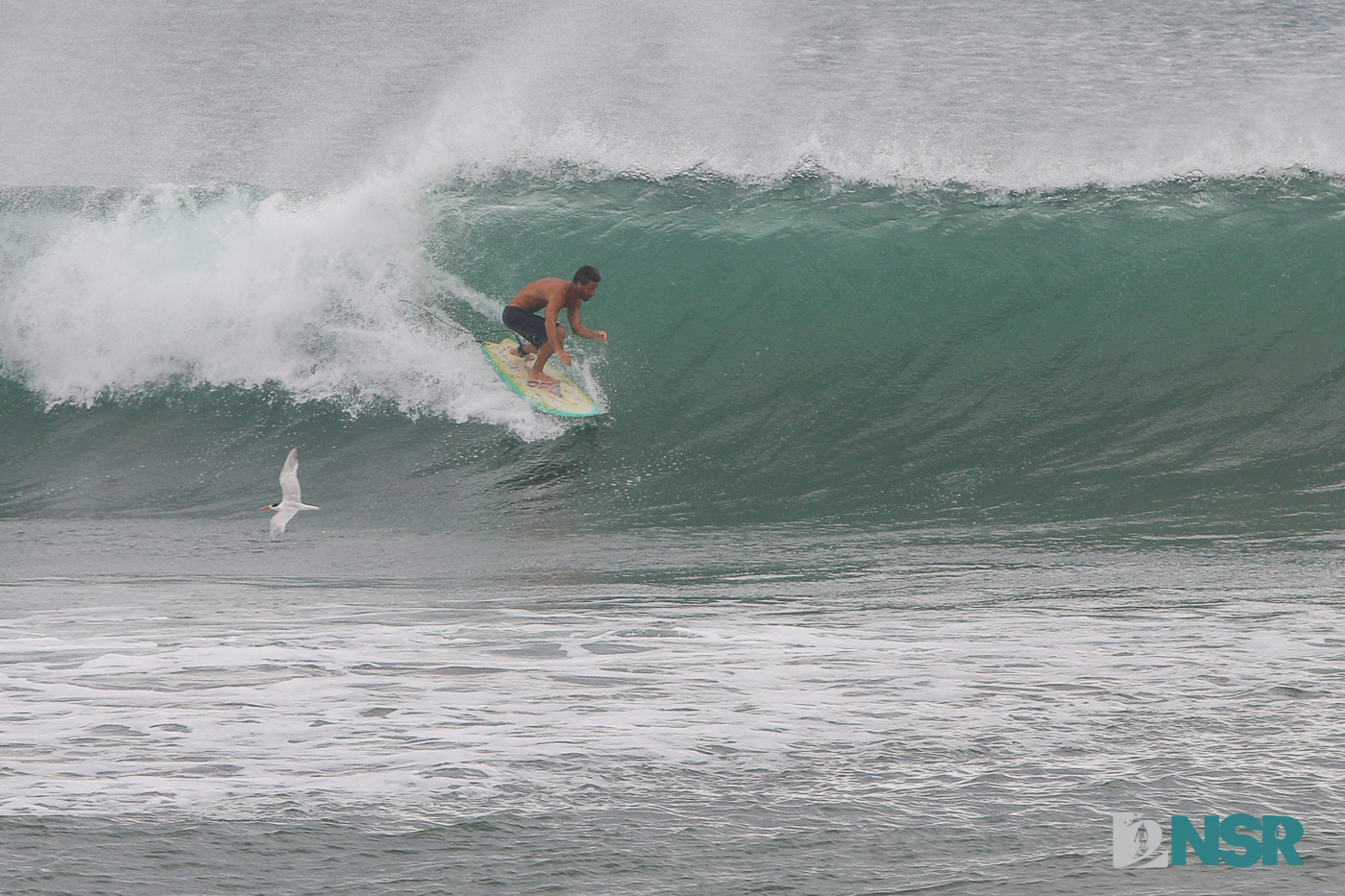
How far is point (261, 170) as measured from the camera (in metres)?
20.1

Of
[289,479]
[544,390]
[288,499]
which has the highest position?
[544,390]

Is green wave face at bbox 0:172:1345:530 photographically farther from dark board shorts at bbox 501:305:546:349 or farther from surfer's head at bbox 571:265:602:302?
surfer's head at bbox 571:265:602:302

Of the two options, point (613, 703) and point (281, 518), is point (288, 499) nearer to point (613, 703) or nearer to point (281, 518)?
point (281, 518)

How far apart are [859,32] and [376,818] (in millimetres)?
26258

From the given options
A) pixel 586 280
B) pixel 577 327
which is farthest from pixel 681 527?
pixel 577 327

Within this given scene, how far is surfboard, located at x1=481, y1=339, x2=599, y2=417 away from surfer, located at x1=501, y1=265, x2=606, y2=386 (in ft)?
0.22

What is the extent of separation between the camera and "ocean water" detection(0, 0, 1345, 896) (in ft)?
11.0

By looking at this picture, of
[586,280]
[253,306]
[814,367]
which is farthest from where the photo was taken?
[253,306]

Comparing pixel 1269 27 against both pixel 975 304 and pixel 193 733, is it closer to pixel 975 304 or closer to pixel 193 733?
pixel 975 304

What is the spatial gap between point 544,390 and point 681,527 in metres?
2.20

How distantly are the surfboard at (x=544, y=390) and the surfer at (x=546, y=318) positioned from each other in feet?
0.22

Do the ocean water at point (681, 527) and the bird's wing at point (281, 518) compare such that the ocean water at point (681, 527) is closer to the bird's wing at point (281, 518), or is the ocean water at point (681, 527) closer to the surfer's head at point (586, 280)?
the bird's wing at point (281, 518)

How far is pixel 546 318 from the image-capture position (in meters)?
9.12

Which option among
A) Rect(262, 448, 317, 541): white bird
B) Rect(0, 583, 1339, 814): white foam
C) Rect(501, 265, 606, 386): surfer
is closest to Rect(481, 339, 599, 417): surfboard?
Rect(501, 265, 606, 386): surfer
